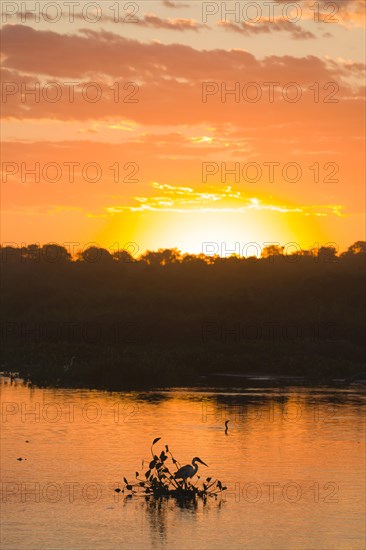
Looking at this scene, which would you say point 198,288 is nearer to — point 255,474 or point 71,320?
point 71,320

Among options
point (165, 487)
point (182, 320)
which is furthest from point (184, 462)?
point (182, 320)

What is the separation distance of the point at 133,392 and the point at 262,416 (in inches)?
299

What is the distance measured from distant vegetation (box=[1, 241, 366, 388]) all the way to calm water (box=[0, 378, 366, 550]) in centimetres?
784

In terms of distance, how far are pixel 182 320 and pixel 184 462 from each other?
34.8 m

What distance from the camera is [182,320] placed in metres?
59.4

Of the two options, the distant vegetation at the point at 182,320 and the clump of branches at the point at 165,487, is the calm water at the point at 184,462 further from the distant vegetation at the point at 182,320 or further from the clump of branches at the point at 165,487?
the distant vegetation at the point at 182,320

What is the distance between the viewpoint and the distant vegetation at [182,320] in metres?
45.6

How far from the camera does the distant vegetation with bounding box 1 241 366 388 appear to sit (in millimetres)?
45594

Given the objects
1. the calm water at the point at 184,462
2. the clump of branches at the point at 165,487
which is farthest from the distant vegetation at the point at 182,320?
the clump of branches at the point at 165,487

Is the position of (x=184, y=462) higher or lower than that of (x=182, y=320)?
lower

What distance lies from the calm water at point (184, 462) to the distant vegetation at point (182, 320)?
7844 millimetres

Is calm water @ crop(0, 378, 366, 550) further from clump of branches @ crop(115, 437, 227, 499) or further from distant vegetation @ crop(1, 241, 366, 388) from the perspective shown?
distant vegetation @ crop(1, 241, 366, 388)

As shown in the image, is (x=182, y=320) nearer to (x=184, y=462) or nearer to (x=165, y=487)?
(x=184, y=462)

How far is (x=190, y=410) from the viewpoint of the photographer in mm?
33344
